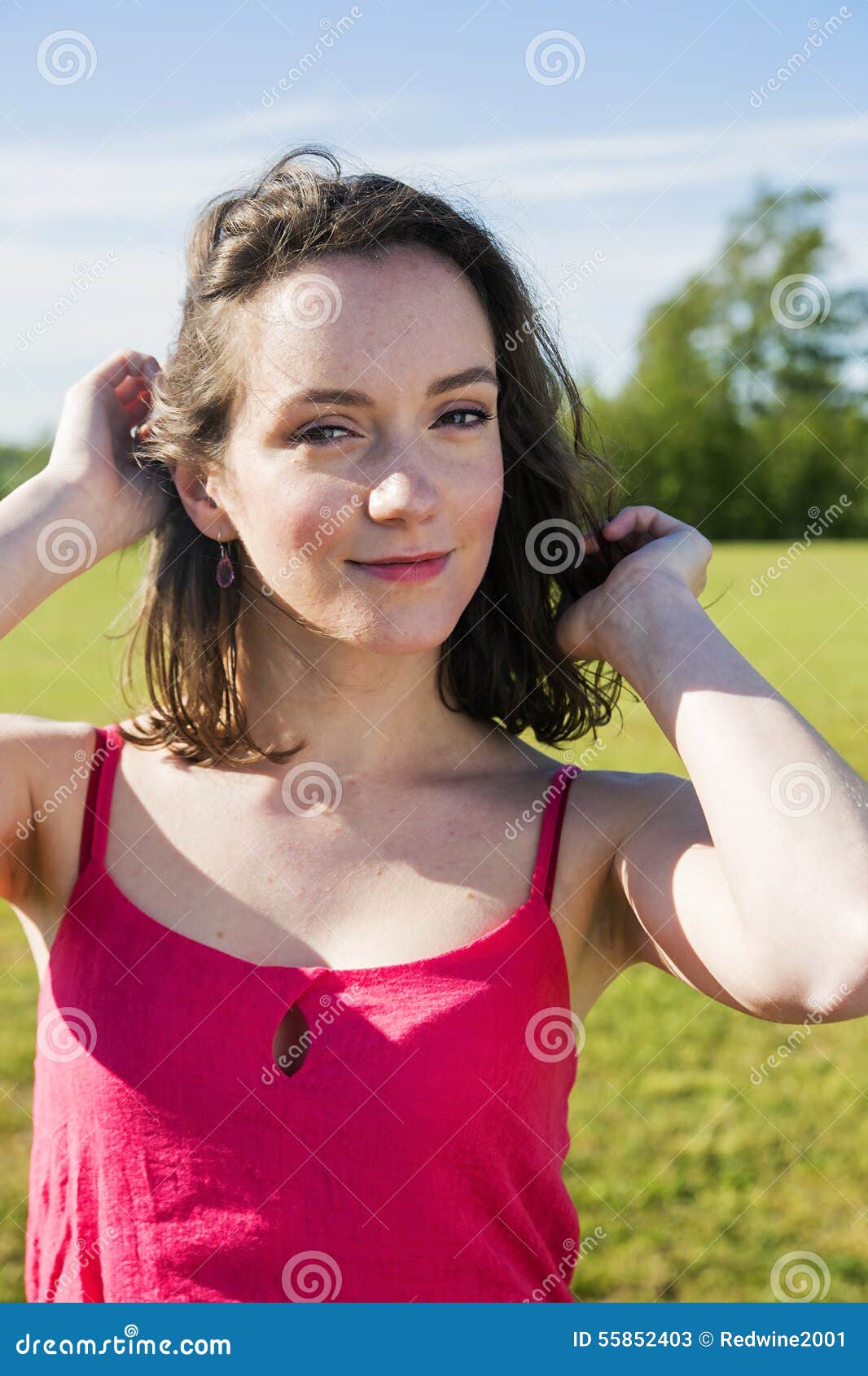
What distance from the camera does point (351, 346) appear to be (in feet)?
6.84

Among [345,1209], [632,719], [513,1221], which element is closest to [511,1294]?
[513,1221]

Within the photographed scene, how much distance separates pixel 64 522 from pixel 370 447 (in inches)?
25.8

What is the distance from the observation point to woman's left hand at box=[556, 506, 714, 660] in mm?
2375

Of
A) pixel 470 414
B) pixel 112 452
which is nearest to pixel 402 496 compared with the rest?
pixel 470 414

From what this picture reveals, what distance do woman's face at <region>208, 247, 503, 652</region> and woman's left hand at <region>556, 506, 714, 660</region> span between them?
0.28m

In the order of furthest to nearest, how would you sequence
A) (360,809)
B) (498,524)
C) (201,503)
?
(498,524)
(201,503)
(360,809)

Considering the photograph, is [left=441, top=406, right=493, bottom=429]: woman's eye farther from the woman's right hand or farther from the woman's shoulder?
the woman's shoulder

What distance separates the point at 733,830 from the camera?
196 centimetres

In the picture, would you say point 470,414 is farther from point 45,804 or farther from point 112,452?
point 45,804

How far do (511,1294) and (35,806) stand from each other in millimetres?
1197

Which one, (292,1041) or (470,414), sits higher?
(470,414)

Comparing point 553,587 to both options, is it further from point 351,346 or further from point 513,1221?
point 513,1221

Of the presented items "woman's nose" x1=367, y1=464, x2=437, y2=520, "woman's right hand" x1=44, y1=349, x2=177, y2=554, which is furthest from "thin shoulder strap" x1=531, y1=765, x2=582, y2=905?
"woman's right hand" x1=44, y1=349, x2=177, y2=554

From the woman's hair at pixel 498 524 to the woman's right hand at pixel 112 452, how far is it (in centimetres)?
6
